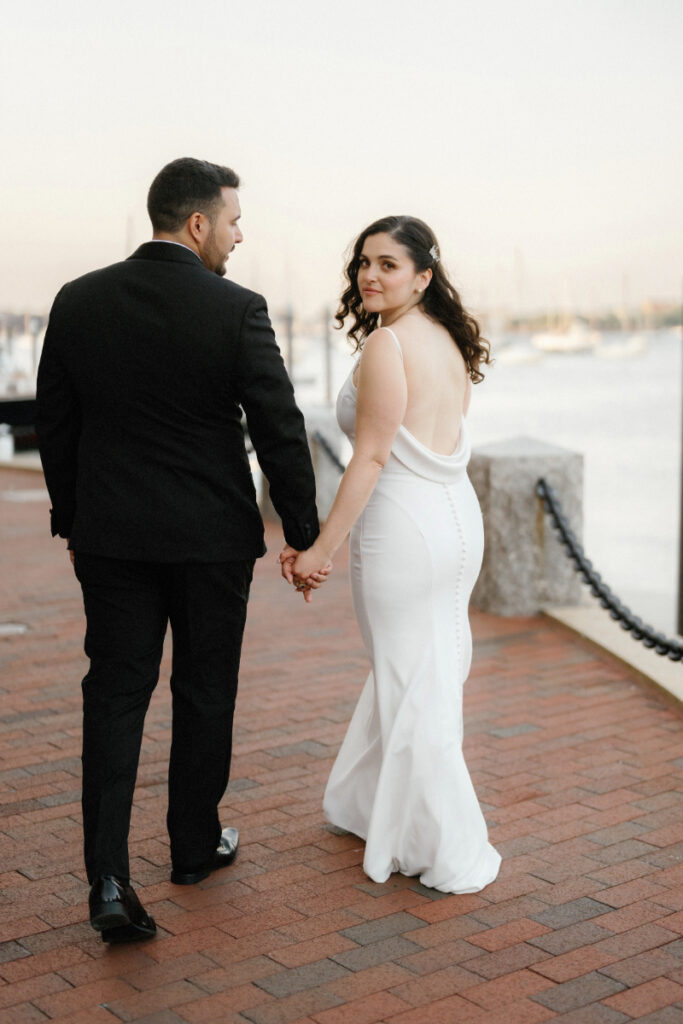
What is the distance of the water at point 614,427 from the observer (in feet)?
83.9

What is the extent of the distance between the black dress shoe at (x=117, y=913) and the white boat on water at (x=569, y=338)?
88552 mm

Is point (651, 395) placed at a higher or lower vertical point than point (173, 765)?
lower

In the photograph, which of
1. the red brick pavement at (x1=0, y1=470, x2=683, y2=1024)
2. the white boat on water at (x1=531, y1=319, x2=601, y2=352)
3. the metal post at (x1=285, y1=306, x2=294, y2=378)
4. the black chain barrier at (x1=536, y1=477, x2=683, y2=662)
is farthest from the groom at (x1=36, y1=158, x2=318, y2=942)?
the white boat on water at (x1=531, y1=319, x2=601, y2=352)

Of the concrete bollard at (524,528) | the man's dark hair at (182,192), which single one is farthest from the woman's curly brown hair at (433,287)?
the concrete bollard at (524,528)

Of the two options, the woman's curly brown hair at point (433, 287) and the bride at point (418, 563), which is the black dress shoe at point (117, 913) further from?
the woman's curly brown hair at point (433, 287)

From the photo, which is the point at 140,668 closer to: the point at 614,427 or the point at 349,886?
the point at 349,886

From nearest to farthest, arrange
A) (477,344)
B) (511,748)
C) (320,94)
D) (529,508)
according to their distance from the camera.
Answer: (477,344) → (511,748) → (529,508) → (320,94)

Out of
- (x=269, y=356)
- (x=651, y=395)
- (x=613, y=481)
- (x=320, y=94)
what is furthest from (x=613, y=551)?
(x=651, y=395)

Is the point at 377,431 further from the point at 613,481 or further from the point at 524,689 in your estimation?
the point at 613,481

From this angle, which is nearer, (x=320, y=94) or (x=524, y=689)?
(x=524, y=689)

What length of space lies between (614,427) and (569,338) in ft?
86.9

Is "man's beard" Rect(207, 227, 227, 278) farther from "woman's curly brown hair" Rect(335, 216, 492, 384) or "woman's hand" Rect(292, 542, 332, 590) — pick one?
"woman's hand" Rect(292, 542, 332, 590)

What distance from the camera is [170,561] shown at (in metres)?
3.10

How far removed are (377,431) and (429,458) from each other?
0.19 metres
